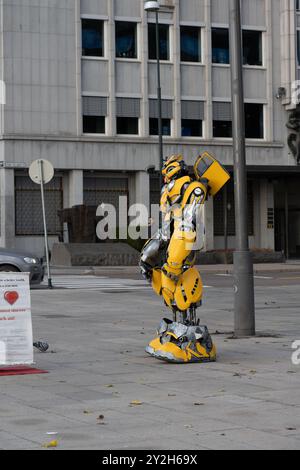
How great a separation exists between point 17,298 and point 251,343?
12.1ft

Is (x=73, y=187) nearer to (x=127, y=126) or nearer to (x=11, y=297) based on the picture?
(x=127, y=126)

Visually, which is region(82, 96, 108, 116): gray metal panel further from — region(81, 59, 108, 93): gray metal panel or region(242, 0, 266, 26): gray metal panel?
region(242, 0, 266, 26): gray metal panel

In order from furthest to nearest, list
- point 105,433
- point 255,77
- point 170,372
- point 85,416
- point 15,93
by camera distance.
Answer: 1. point 255,77
2. point 15,93
3. point 170,372
4. point 85,416
5. point 105,433

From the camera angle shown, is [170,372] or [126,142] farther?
[126,142]

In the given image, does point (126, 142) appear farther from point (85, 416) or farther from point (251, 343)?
point (85, 416)

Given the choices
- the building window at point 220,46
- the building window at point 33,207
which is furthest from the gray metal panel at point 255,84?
the building window at point 33,207

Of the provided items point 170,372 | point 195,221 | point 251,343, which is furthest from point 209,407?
point 251,343

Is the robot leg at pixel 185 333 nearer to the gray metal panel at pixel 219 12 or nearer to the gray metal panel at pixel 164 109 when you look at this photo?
the gray metal panel at pixel 164 109

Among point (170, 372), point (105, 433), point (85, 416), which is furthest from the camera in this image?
point (170, 372)

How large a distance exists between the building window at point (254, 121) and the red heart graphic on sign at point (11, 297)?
39407 millimetres

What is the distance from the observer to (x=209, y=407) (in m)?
8.38

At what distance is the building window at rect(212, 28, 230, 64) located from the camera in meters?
48.8

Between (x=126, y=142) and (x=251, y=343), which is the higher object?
(x=126, y=142)

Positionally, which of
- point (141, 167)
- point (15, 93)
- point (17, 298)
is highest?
point (15, 93)
